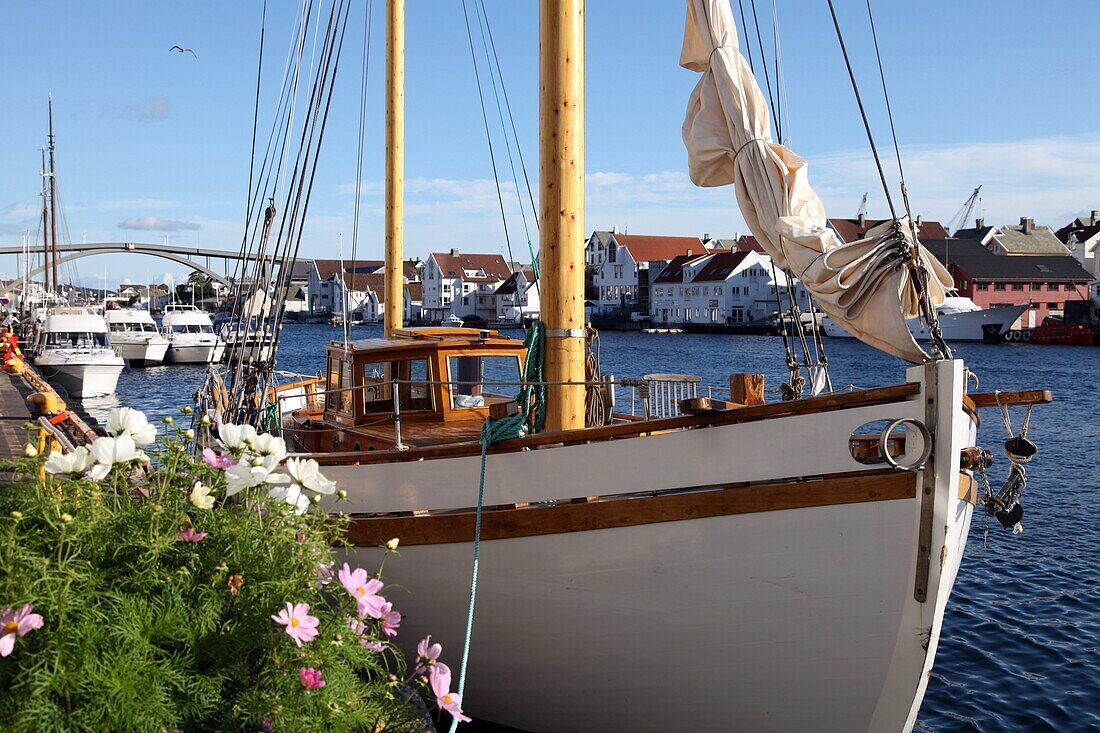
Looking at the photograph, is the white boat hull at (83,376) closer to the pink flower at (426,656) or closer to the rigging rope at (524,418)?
the rigging rope at (524,418)

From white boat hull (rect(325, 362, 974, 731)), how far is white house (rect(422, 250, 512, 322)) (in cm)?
12313

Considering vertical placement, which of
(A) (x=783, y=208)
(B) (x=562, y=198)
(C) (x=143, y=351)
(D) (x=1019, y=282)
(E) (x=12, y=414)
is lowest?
(C) (x=143, y=351)

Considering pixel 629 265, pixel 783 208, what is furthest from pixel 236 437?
pixel 629 265

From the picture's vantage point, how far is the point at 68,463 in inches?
169

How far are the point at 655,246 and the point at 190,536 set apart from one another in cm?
11795

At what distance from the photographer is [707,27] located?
6.69 metres

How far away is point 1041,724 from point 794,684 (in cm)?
503

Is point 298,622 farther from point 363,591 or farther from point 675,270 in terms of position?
point 675,270

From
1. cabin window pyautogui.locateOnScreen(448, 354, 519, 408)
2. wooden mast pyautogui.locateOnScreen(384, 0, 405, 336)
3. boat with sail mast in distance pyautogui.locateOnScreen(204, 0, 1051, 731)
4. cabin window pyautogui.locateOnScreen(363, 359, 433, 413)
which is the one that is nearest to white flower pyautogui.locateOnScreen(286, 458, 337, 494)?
boat with sail mast in distance pyautogui.locateOnScreen(204, 0, 1051, 731)

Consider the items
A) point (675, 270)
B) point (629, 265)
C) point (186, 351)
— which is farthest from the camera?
point (629, 265)

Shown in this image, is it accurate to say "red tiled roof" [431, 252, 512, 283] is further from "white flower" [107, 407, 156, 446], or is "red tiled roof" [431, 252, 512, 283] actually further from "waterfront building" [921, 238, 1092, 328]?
"white flower" [107, 407, 156, 446]

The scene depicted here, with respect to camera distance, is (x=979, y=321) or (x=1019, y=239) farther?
(x=1019, y=239)

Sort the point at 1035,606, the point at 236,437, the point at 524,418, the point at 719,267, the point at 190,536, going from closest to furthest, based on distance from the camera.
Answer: the point at 190,536, the point at 236,437, the point at 524,418, the point at 1035,606, the point at 719,267

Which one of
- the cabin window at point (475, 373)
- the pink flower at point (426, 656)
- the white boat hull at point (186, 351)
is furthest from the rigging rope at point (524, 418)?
the white boat hull at point (186, 351)
